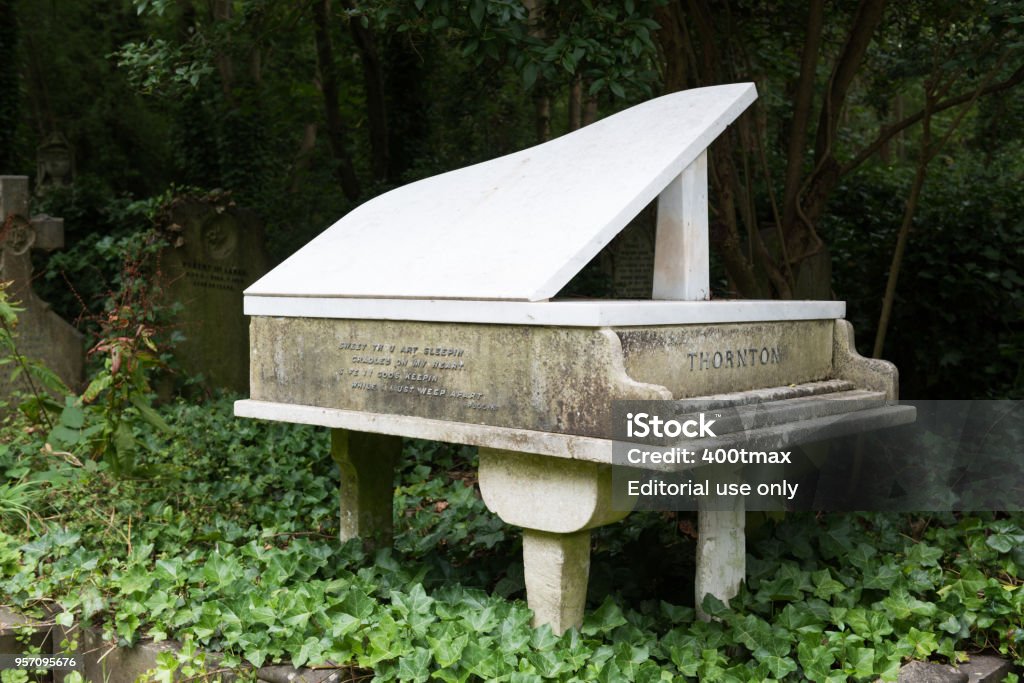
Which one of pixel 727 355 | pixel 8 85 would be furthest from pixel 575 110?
pixel 727 355

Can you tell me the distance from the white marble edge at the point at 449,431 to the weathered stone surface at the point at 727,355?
0.26 meters

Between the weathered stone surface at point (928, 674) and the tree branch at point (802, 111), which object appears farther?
the tree branch at point (802, 111)

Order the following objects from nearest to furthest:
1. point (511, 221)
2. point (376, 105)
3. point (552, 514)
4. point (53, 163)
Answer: point (552, 514) → point (511, 221) → point (376, 105) → point (53, 163)

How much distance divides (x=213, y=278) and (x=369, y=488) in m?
3.77

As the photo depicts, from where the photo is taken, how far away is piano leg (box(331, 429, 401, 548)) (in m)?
4.23

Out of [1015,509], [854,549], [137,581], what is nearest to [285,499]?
[137,581]

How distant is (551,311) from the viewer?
9.39ft

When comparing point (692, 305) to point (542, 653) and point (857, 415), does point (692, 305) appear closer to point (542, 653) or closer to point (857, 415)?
point (857, 415)

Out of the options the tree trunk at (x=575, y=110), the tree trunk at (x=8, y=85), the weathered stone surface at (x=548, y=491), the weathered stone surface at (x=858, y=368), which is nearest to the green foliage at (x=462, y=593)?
the weathered stone surface at (x=548, y=491)

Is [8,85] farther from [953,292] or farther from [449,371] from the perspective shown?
[449,371]

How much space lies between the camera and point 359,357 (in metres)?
3.51

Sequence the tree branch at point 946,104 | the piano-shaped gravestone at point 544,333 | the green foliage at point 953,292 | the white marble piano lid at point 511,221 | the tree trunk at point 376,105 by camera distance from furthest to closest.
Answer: the tree trunk at point 376,105 → the green foliage at point 953,292 → the tree branch at point 946,104 → the white marble piano lid at point 511,221 → the piano-shaped gravestone at point 544,333

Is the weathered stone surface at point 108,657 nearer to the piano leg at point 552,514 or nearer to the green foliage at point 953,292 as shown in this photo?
the piano leg at point 552,514

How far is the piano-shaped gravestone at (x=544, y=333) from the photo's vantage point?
2926 mm
